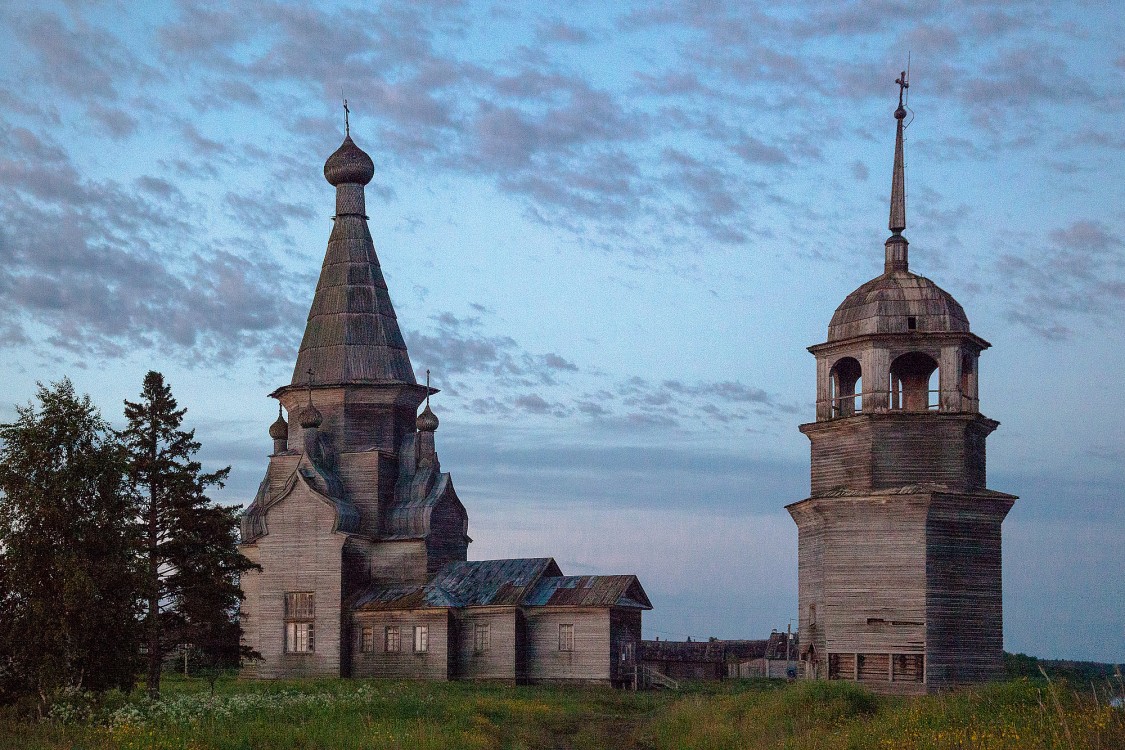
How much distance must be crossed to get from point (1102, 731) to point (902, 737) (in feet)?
13.6

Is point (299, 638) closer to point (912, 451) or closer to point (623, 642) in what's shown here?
point (623, 642)

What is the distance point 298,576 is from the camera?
5047cm

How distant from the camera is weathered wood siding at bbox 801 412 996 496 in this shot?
36.4 m

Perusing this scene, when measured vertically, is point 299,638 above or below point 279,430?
below

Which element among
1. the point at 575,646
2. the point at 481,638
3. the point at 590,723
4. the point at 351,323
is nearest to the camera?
the point at 590,723

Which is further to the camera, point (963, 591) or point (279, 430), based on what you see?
point (279, 430)

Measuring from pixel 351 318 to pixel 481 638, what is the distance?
577 inches

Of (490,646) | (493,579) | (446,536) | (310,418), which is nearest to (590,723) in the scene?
(490,646)

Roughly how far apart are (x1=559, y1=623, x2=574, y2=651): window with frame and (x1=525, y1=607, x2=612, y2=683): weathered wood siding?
0.36 feet

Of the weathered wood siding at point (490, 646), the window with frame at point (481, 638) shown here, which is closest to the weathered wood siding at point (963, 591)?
the weathered wood siding at point (490, 646)

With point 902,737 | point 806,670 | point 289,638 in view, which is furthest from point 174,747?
point 289,638

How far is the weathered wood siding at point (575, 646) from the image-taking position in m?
45.7

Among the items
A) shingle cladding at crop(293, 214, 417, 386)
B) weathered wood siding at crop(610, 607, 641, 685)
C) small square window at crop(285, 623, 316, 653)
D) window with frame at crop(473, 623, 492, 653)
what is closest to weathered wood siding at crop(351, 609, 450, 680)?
window with frame at crop(473, 623, 492, 653)

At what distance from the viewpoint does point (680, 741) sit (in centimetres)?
2716
